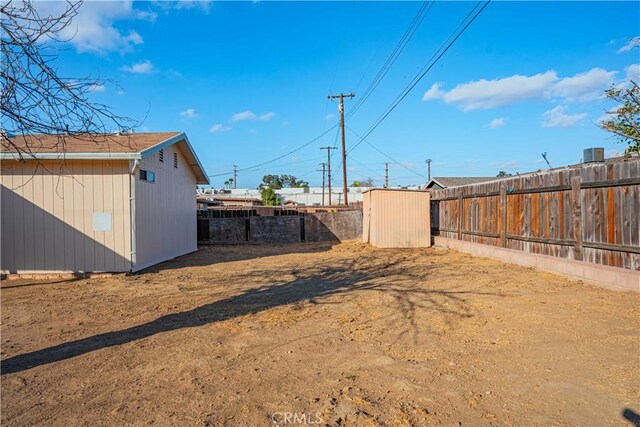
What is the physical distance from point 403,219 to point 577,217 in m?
7.85

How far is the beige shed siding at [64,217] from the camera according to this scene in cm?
966

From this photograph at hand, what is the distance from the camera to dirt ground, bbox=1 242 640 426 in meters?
3.15

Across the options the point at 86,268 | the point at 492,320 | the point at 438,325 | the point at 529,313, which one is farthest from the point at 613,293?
the point at 86,268

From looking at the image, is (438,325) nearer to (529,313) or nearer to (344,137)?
(529,313)

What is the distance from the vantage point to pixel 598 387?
3.47 metres

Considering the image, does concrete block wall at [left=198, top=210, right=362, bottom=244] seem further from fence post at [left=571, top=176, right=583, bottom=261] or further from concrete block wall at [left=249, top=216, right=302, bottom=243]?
fence post at [left=571, top=176, right=583, bottom=261]

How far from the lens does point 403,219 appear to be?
15609mm

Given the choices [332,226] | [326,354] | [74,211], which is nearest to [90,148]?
[74,211]

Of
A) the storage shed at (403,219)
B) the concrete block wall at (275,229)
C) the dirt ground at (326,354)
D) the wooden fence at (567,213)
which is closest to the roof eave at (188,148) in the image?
the concrete block wall at (275,229)

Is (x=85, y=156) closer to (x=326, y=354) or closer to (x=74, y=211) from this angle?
(x=74, y=211)

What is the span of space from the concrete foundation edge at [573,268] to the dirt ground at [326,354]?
194 millimetres

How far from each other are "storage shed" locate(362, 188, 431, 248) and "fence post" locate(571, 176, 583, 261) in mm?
7641

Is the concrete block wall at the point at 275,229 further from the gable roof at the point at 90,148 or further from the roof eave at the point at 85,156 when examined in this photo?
the roof eave at the point at 85,156

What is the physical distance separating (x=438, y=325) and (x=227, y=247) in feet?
44.1
